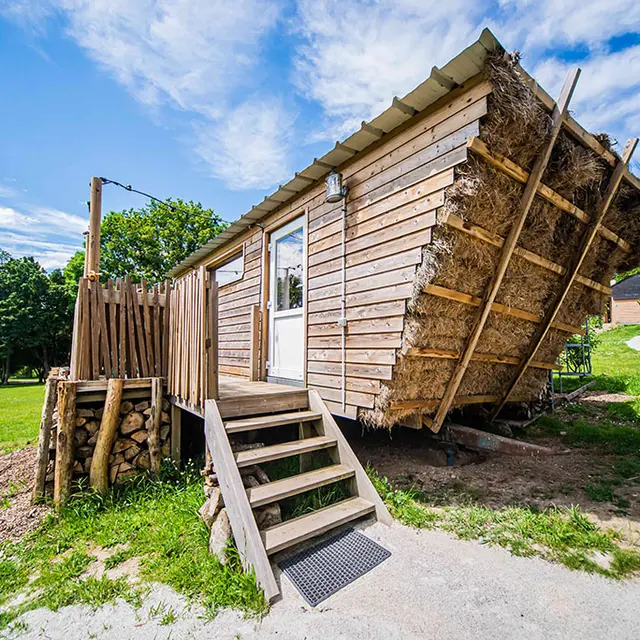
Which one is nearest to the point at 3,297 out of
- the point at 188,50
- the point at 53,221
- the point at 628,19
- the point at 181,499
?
the point at 53,221

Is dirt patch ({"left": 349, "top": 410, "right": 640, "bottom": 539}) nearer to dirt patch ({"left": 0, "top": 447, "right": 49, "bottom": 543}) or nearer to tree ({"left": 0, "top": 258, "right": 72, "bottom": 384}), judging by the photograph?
dirt patch ({"left": 0, "top": 447, "right": 49, "bottom": 543})

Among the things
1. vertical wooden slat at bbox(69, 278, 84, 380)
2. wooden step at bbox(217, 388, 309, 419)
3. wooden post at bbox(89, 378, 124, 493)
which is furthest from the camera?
vertical wooden slat at bbox(69, 278, 84, 380)

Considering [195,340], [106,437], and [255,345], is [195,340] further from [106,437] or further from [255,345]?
[255,345]

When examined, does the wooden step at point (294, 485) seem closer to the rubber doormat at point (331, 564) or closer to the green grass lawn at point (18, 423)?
the rubber doormat at point (331, 564)

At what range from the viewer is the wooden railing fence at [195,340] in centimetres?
313

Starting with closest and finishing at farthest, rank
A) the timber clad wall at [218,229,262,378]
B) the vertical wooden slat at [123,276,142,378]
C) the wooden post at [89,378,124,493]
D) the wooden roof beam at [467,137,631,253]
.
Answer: the wooden roof beam at [467,137,631,253] < the wooden post at [89,378,124,493] < the vertical wooden slat at [123,276,142,378] < the timber clad wall at [218,229,262,378]

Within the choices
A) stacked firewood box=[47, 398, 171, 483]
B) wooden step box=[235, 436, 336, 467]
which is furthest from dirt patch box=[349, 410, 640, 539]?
stacked firewood box=[47, 398, 171, 483]

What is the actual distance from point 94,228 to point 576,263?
659 centimetres

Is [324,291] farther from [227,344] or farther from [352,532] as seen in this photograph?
[227,344]

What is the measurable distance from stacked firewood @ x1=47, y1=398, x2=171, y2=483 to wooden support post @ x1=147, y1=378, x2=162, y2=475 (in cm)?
7

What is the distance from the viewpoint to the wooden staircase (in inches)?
90.3

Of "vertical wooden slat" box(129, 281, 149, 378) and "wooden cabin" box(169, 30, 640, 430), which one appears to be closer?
"wooden cabin" box(169, 30, 640, 430)

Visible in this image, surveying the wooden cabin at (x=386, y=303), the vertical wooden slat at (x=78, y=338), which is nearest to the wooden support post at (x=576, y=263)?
the wooden cabin at (x=386, y=303)

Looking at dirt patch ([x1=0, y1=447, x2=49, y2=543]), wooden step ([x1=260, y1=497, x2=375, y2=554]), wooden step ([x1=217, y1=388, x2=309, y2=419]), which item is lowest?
dirt patch ([x1=0, y1=447, x2=49, y2=543])
